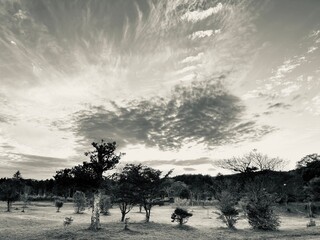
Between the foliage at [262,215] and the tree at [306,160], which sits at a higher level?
the tree at [306,160]

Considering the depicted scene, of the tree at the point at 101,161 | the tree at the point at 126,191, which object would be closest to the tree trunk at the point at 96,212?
the tree at the point at 101,161

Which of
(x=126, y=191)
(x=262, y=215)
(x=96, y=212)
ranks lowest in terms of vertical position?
(x=262, y=215)

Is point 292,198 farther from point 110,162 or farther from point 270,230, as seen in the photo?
point 110,162

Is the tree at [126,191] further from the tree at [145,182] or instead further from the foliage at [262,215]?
the foliage at [262,215]

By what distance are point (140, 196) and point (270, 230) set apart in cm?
1518

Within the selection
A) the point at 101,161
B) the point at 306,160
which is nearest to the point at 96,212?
the point at 101,161

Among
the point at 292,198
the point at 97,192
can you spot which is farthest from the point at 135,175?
the point at 292,198

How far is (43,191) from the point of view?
128000 mm

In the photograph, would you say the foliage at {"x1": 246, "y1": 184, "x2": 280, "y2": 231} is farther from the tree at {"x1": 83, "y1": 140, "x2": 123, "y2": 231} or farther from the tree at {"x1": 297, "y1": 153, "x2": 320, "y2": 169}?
the tree at {"x1": 297, "y1": 153, "x2": 320, "y2": 169}

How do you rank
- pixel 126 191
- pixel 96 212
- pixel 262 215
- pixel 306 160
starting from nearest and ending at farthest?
1. pixel 96 212
2. pixel 262 215
3. pixel 126 191
4. pixel 306 160

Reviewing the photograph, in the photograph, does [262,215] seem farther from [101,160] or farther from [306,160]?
[306,160]

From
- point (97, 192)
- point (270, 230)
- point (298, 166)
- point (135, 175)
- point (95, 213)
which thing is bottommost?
point (270, 230)

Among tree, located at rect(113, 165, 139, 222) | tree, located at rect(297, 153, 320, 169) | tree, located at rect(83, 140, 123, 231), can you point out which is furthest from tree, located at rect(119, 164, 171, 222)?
tree, located at rect(297, 153, 320, 169)

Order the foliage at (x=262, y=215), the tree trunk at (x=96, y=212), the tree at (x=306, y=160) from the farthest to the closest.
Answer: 1. the tree at (x=306, y=160)
2. the foliage at (x=262, y=215)
3. the tree trunk at (x=96, y=212)
